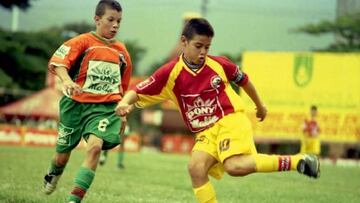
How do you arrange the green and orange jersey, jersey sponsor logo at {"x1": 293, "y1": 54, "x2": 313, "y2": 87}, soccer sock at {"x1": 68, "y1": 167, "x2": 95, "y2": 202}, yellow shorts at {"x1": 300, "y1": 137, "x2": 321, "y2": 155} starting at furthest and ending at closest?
jersey sponsor logo at {"x1": 293, "y1": 54, "x2": 313, "y2": 87} → yellow shorts at {"x1": 300, "y1": 137, "x2": 321, "y2": 155} → the green and orange jersey → soccer sock at {"x1": 68, "y1": 167, "x2": 95, "y2": 202}

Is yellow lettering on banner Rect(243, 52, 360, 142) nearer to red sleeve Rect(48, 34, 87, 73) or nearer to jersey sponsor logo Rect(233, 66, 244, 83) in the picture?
red sleeve Rect(48, 34, 87, 73)

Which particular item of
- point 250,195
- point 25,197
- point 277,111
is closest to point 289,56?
point 277,111

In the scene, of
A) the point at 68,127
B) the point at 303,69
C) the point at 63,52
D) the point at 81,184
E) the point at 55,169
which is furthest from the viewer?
the point at 303,69

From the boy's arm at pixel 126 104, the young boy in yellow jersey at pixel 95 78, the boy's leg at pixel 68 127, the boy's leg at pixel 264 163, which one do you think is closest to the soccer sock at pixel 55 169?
the boy's leg at pixel 68 127

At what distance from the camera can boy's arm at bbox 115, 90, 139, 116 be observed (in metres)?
6.01

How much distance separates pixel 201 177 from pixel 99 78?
5.79ft

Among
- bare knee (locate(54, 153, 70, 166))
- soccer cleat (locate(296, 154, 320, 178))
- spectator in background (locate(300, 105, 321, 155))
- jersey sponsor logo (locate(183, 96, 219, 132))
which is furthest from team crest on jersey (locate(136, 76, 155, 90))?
spectator in background (locate(300, 105, 321, 155))

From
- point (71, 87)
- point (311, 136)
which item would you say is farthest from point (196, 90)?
point (311, 136)

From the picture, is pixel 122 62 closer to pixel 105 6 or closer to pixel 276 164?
pixel 105 6

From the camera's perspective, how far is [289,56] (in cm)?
3747

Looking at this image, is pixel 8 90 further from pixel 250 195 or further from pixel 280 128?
pixel 250 195

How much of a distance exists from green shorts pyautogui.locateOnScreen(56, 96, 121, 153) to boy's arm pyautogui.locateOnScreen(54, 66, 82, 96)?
0.24 metres

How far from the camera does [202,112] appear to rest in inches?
255

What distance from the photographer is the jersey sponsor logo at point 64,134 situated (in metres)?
7.54
